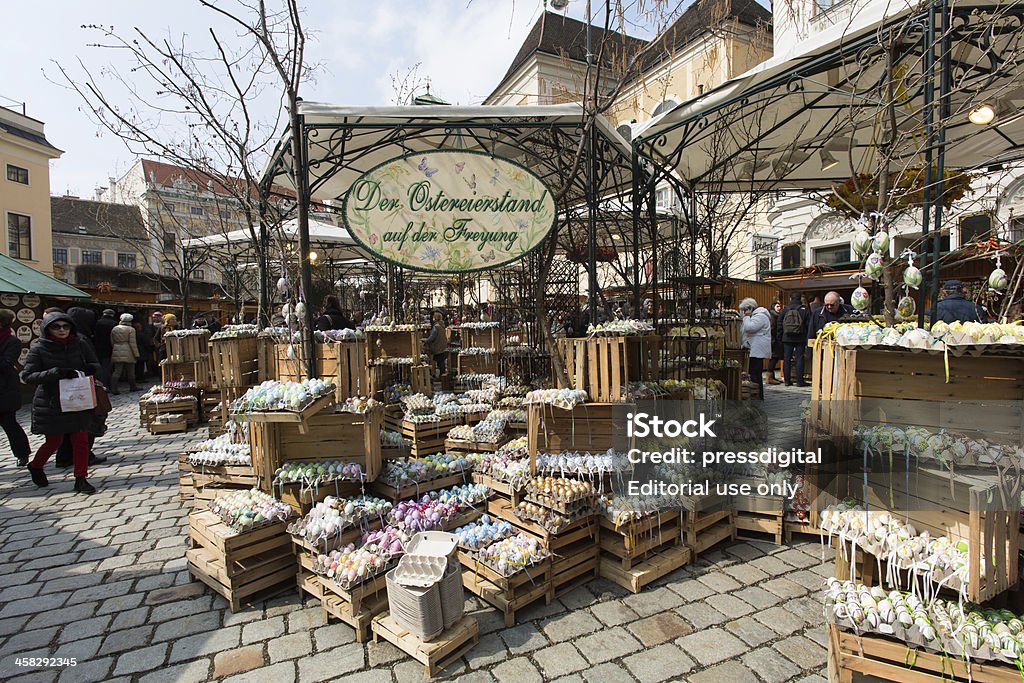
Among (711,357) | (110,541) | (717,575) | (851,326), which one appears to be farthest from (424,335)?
(851,326)

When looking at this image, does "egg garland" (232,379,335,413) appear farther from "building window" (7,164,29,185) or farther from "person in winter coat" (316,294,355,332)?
"building window" (7,164,29,185)

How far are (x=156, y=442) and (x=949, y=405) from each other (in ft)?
31.3

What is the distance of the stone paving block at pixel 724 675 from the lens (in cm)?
264

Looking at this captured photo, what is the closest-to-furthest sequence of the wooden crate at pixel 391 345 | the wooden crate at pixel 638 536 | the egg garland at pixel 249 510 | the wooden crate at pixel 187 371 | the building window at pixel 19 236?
the egg garland at pixel 249 510
the wooden crate at pixel 638 536
the wooden crate at pixel 391 345
the wooden crate at pixel 187 371
the building window at pixel 19 236

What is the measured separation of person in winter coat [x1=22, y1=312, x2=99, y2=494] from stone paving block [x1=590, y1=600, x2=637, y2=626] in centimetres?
572

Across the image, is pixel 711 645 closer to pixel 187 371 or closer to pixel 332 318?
pixel 332 318

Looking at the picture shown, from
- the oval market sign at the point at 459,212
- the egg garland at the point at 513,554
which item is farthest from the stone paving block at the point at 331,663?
the oval market sign at the point at 459,212

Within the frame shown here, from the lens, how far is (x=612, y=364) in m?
4.06

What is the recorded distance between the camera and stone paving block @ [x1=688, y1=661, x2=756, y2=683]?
8.66 feet

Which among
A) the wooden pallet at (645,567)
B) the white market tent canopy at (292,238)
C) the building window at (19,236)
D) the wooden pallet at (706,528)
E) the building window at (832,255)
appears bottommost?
the wooden pallet at (645,567)

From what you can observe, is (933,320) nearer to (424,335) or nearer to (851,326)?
(851,326)

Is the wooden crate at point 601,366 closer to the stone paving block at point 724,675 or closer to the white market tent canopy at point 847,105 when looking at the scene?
the stone paving block at point 724,675

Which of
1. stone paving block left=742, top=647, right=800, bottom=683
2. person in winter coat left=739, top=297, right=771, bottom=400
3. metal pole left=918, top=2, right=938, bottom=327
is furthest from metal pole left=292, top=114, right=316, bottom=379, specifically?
person in winter coat left=739, top=297, right=771, bottom=400

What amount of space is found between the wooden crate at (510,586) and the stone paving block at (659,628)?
61 cm
